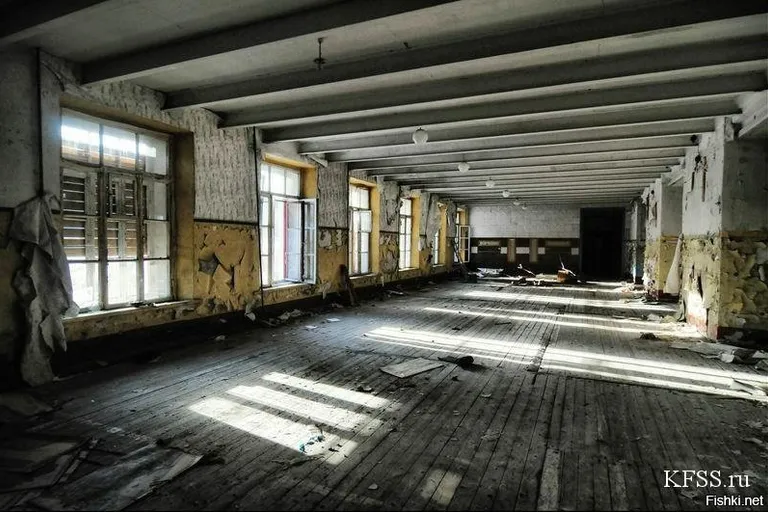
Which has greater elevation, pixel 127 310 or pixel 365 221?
pixel 365 221

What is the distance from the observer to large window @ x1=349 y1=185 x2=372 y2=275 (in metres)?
9.73

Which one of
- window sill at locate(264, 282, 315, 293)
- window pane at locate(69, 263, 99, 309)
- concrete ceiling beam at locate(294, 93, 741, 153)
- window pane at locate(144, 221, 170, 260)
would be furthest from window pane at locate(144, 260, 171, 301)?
concrete ceiling beam at locate(294, 93, 741, 153)

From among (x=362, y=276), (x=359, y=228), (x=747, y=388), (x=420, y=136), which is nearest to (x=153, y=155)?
(x=420, y=136)

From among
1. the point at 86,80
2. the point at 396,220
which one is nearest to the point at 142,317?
the point at 86,80

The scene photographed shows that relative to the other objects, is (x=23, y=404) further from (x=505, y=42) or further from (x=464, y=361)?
(x=505, y=42)

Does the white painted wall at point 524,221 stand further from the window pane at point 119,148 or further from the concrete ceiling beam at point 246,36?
the concrete ceiling beam at point 246,36

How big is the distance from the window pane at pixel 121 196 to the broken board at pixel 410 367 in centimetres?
342

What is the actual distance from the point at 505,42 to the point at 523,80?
2.80 feet

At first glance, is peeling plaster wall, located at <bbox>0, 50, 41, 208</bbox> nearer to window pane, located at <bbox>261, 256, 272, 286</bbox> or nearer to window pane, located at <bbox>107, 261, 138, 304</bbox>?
window pane, located at <bbox>107, 261, 138, 304</bbox>

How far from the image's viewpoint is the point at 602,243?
727 inches

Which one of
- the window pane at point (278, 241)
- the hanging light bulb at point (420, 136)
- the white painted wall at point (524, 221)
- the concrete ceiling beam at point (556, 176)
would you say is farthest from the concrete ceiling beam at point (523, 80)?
the white painted wall at point (524, 221)

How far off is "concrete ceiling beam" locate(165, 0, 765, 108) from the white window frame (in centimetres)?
524

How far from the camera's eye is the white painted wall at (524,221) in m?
17.2

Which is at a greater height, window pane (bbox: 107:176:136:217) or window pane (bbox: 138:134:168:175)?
window pane (bbox: 138:134:168:175)
